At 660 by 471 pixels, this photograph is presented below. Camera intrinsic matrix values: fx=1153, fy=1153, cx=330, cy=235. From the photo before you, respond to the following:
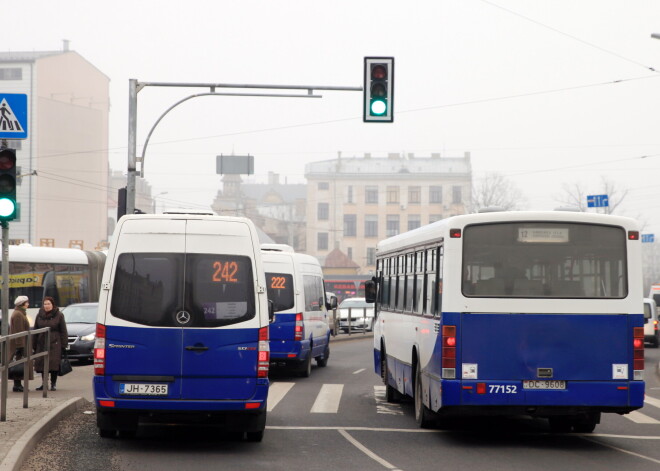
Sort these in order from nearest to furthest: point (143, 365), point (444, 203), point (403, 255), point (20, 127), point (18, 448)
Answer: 1. point (18, 448)
2. point (143, 365)
3. point (20, 127)
4. point (403, 255)
5. point (444, 203)

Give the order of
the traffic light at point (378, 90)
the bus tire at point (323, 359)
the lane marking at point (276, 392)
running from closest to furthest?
the lane marking at point (276, 392) → the traffic light at point (378, 90) → the bus tire at point (323, 359)

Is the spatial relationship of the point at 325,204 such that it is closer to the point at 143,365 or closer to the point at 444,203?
the point at 444,203

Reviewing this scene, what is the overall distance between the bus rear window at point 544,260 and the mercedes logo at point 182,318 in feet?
9.71

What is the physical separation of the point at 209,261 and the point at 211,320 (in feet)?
2.06

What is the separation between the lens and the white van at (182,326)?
11.6 m

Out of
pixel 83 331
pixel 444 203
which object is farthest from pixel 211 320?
pixel 444 203

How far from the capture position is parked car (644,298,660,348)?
39.8m

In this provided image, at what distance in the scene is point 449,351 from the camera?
1226 cm

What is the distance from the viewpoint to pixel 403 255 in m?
16.4

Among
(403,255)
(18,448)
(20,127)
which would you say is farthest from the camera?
(403,255)

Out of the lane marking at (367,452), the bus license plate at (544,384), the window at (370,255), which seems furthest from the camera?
the window at (370,255)

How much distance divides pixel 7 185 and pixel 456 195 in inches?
4867

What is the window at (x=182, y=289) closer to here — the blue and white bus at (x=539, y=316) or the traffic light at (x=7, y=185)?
the blue and white bus at (x=539, y=316)

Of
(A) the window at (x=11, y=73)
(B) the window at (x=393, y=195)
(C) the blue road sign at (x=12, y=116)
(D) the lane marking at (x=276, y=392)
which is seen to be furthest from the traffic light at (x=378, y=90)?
(B) the window at (x=393, y=195)
